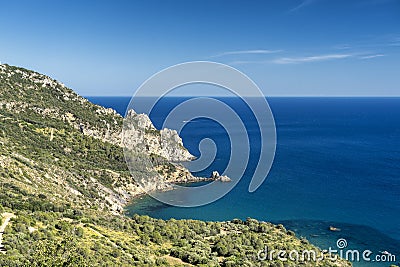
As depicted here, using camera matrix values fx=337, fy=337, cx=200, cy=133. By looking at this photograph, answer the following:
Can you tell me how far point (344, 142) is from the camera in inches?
4264

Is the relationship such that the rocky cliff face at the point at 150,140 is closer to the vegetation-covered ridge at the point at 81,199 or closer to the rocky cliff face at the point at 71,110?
the rocky cliff face at the point at 71,110

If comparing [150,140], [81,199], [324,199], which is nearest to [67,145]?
[81,199]

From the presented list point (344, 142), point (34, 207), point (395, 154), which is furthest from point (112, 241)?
point (344, 142)

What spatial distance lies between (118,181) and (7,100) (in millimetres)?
22658

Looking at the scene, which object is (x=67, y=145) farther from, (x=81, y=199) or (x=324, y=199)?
(x=324, y=199)

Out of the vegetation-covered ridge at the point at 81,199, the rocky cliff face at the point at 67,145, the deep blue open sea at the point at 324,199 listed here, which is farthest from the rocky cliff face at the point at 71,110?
the deep blue open sea at the point at 324,199

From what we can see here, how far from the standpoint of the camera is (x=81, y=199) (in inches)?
1678

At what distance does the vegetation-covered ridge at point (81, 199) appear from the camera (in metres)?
19.2

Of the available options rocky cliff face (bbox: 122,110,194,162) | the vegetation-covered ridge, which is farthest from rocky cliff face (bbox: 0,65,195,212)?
the vegetation-covered ridge

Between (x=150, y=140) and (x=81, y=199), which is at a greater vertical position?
(x=150, y=140)

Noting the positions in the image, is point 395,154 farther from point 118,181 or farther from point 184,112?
point 184,112

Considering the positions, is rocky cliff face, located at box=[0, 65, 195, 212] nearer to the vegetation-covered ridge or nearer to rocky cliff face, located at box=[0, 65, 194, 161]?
rocky cliff face, located at box=[0, 65, 194, 161]

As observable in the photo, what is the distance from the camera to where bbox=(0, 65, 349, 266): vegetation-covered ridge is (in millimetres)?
19172

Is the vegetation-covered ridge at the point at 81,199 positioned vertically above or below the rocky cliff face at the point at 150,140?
below
